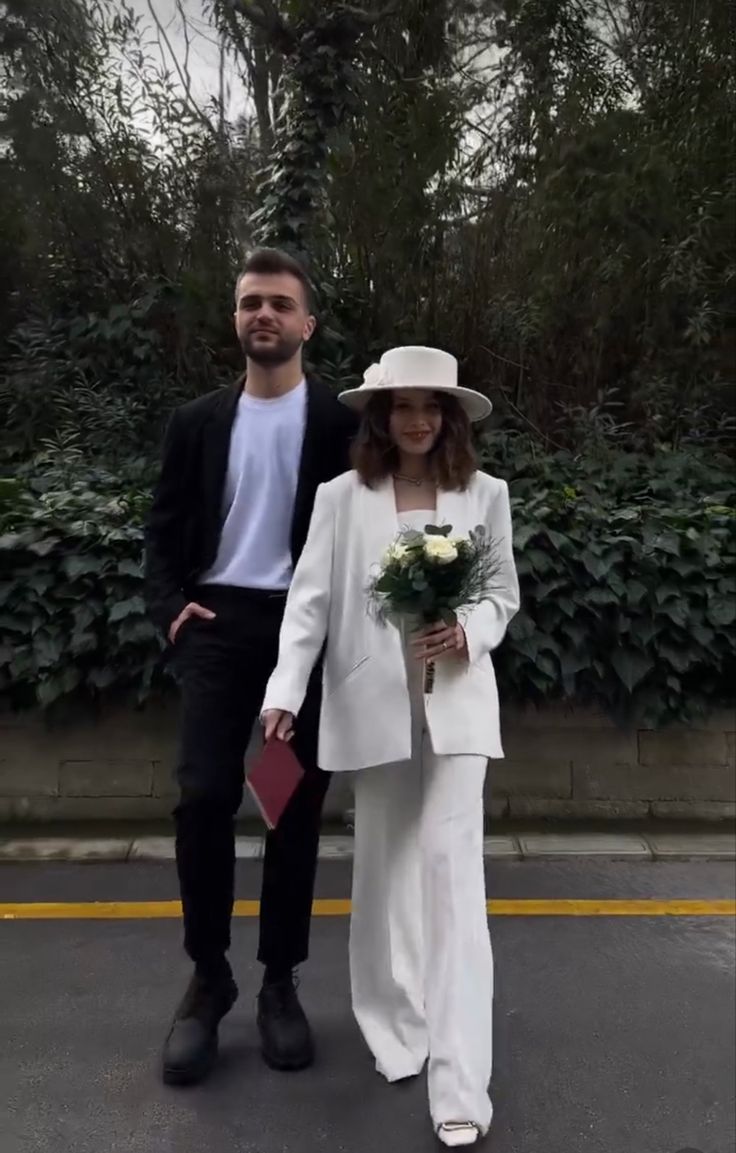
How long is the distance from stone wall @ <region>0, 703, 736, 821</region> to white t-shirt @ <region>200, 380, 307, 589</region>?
189 centimetres

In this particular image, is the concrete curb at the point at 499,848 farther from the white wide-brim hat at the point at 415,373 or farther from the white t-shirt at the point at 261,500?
the white wide-brim hat at the point at 415,373

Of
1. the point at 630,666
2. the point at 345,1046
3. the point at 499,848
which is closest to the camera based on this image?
the point at 345,1046

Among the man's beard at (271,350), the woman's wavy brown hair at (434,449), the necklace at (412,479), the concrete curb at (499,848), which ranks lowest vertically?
the concrete curb at (499,848)

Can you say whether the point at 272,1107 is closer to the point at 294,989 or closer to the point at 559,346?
the point at 294,989

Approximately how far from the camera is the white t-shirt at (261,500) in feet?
8.43

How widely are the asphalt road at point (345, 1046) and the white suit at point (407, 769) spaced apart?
22 cm

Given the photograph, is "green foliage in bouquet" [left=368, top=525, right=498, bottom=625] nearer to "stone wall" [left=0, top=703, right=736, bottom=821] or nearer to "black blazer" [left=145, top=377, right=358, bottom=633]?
"black blazer" [left=145, top=377, right=358, bottom=633]

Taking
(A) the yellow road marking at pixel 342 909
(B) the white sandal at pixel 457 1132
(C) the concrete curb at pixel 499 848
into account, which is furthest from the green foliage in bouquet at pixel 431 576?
(C) the concrete curb at pixel 499 848

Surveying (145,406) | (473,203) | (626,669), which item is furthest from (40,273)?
(626,669)

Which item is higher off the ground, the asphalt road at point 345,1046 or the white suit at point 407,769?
the white suit at point 407,769

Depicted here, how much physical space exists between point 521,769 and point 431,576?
2493 millimetres

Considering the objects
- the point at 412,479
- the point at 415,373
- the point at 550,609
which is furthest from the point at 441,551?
the point at 550,609

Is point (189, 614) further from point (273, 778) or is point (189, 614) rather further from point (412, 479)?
point (412, 479)

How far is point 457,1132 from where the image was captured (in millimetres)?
2154
